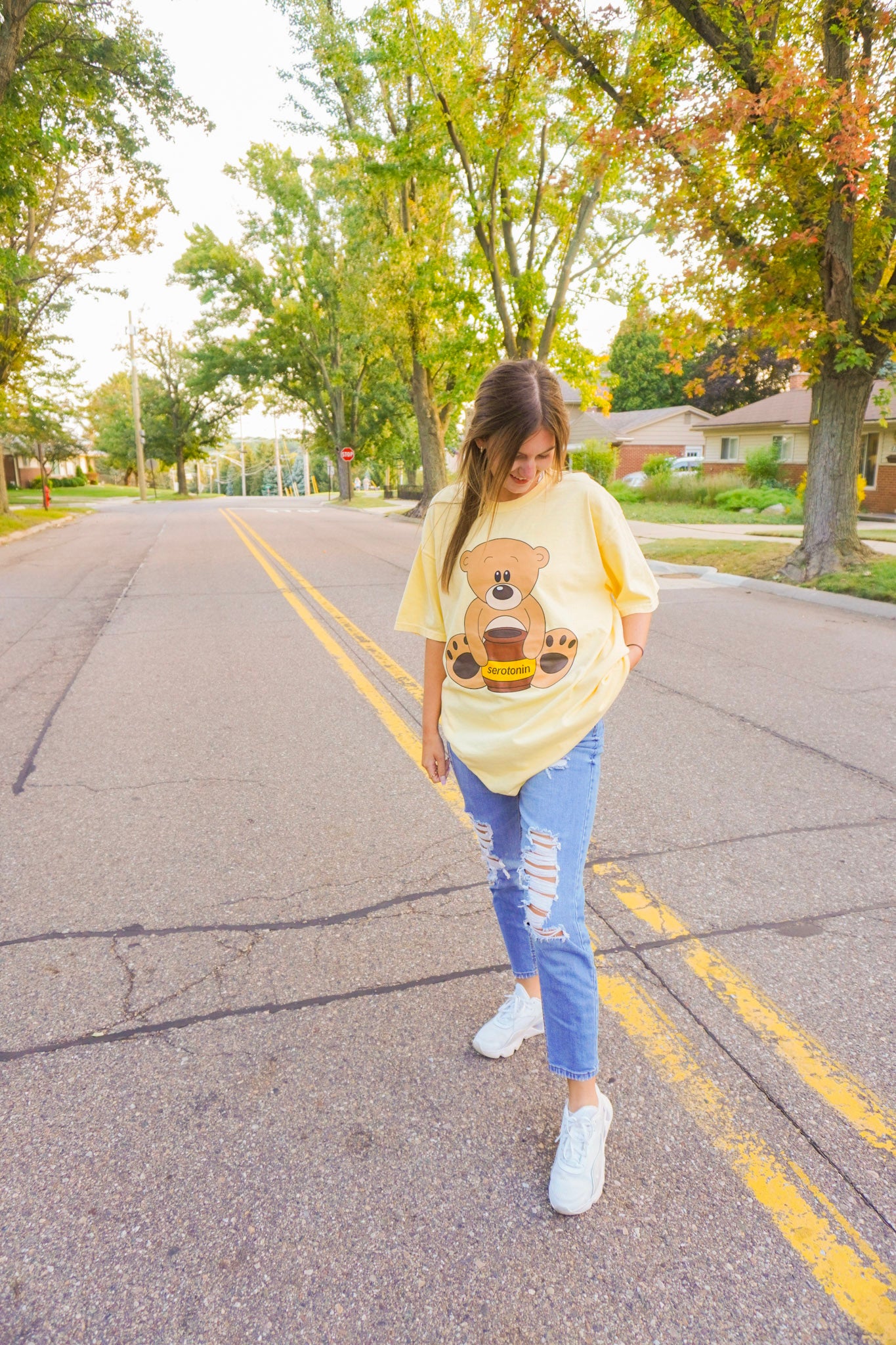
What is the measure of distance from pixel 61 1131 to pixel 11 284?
54.4 feet

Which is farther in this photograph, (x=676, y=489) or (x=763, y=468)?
(x=763, y=468)

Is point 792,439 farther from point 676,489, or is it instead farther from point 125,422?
point 125,422

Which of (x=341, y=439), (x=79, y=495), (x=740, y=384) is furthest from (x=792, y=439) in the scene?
(x=79, y=495)

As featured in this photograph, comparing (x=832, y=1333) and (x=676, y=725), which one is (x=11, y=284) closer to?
(x=676, y=725)

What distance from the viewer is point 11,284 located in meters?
15.3

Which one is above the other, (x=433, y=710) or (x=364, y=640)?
(x=433, y=710)

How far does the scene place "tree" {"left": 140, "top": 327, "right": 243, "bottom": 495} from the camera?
199 feet

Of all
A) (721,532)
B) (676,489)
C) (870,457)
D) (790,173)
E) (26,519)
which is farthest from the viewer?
(676,489)

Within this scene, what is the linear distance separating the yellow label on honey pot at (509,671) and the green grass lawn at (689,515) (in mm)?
19295

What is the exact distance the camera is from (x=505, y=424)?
2045 mm

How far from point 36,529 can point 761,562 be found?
19.7 meters

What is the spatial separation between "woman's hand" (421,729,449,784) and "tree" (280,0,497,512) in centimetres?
1712

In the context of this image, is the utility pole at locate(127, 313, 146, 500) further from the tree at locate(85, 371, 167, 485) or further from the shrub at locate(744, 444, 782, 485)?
the shrub at locate(744, 444, 782, 485)

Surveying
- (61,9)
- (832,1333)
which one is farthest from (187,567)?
(832,1333)
